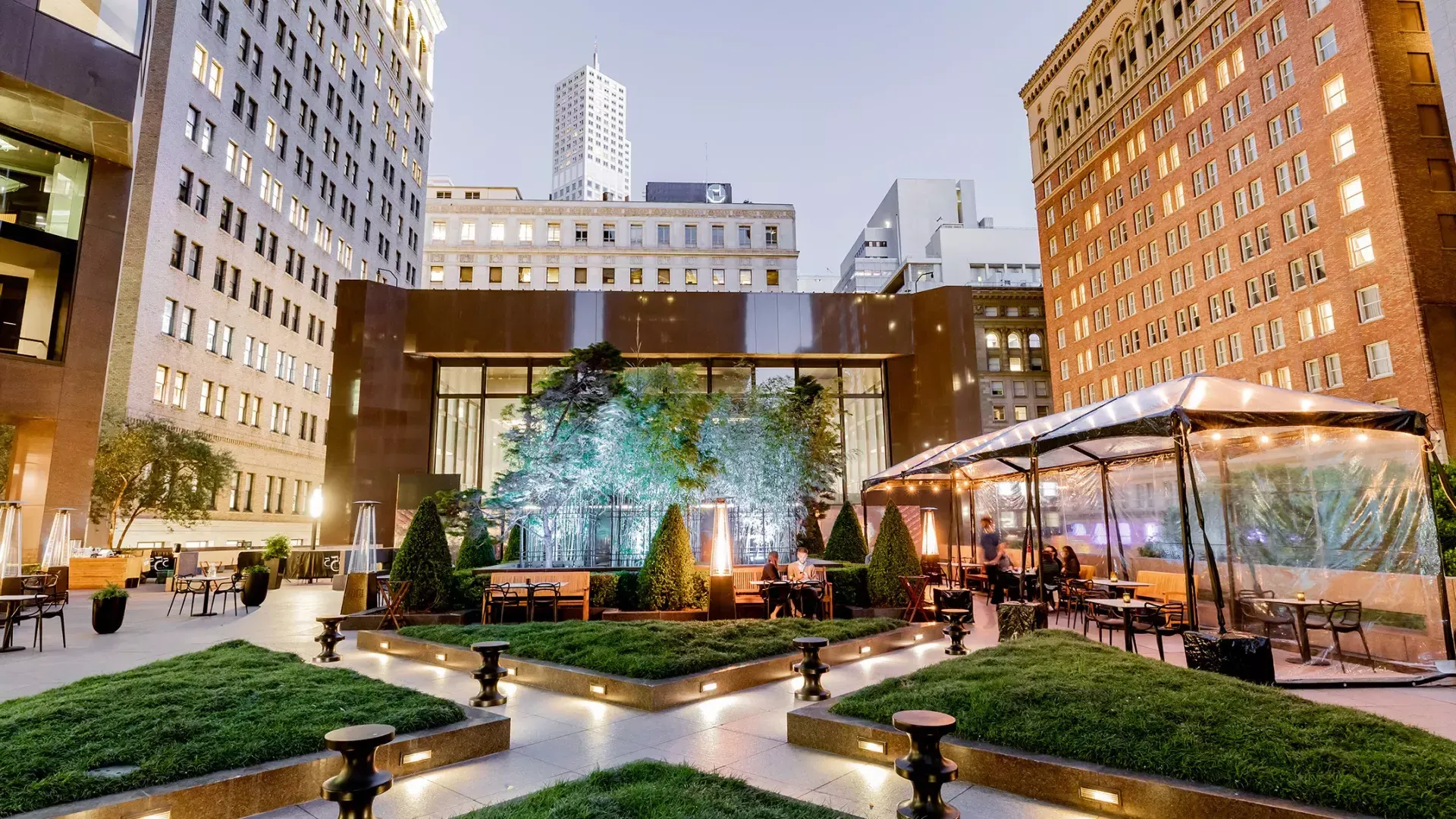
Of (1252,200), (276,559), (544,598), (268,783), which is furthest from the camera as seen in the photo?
(1252,200)

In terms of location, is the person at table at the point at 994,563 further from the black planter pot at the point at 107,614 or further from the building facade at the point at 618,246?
the building facade at the point at 618,246

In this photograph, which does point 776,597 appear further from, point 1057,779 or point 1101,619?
point 1057,779

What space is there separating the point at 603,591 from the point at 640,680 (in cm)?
662

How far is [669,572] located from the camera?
43.5 ft

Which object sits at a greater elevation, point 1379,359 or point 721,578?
point 1379,359

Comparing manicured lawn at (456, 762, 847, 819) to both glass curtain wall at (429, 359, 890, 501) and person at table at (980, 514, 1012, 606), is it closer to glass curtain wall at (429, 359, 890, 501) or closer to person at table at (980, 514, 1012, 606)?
person at table at (980, 514, 1012, 606)

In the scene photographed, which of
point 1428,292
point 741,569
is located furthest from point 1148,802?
point 1428,292

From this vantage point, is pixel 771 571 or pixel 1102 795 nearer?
pixel 1102 795

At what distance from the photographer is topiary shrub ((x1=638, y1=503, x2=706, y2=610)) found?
1312cm

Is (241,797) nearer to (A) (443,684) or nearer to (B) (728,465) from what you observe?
(A) (443,684)

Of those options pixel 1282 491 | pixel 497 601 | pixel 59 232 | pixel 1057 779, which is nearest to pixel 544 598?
pixel 497 601

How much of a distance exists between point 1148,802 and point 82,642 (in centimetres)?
1483

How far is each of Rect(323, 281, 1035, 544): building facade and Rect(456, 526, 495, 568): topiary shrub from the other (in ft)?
21.6

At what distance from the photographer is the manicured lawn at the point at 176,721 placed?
4.38m
